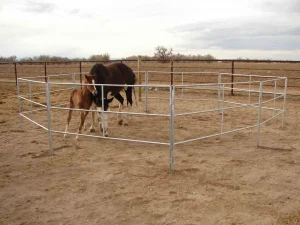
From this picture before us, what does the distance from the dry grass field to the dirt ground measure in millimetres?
11

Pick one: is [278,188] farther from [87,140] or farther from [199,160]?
[87,140]

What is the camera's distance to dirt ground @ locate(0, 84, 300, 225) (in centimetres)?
309

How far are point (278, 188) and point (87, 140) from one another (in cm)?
362

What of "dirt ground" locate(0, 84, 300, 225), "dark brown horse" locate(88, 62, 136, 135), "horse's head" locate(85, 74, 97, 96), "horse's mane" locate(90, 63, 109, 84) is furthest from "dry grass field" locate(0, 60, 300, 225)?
"horse's mane" locate(90, 63, 109, 84)

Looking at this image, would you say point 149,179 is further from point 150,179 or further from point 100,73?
point 100,73

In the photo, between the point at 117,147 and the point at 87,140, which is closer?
the point at 117,147

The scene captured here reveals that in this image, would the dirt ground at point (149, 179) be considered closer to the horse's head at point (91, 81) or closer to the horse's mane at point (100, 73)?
the horse's head at point (91, 81)

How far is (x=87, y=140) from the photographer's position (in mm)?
5891

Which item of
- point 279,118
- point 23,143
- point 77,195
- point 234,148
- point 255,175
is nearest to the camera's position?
point 77,195

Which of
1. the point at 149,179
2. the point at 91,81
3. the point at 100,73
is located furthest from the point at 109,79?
the point at 149,179

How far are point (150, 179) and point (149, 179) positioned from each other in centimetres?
1

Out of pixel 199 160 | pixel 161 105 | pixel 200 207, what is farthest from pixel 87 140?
pixel 161 105

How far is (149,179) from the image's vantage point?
3984 millimetres

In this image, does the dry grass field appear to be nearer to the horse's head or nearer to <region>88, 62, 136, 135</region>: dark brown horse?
<region>88, 62, 136, 135</region>: dark brown horse
